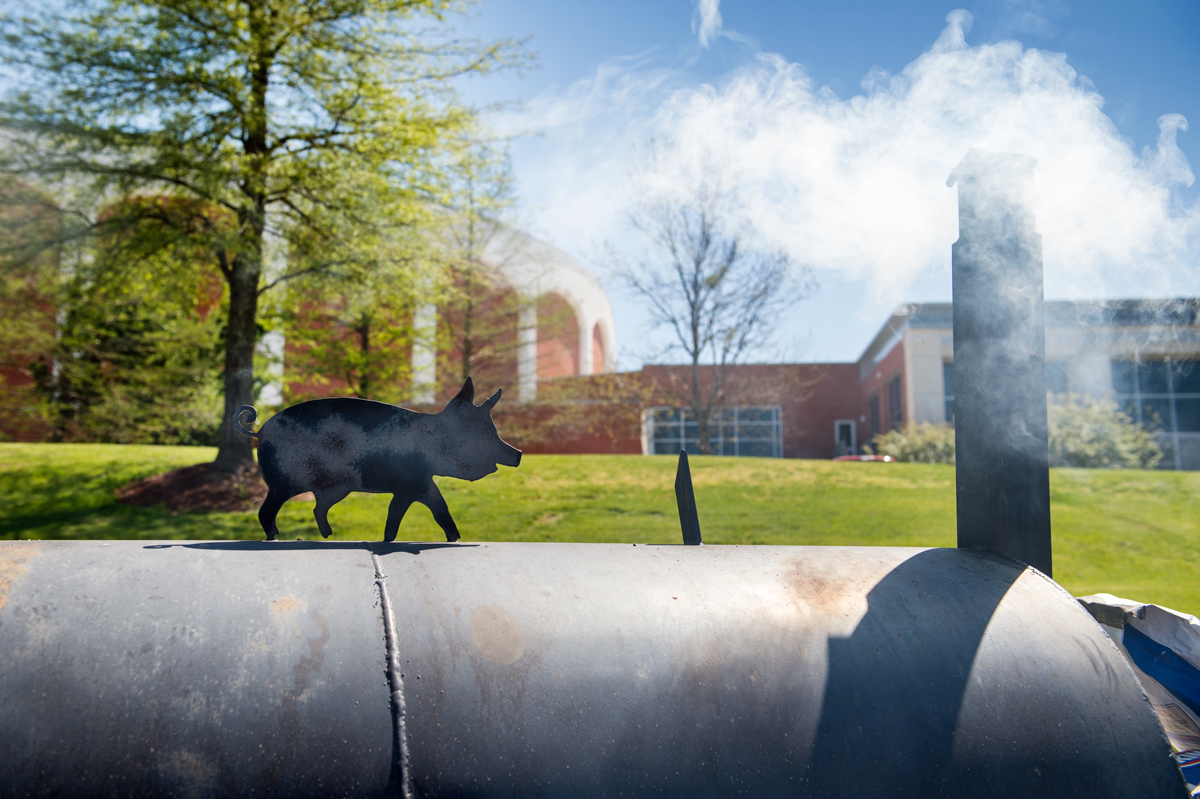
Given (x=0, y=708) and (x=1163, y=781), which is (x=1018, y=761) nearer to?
(x=1163, y=781)

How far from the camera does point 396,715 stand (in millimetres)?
1570

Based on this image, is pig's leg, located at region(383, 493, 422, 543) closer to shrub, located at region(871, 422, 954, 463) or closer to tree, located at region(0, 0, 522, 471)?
tree, located at region(0, 0, 522, 471)

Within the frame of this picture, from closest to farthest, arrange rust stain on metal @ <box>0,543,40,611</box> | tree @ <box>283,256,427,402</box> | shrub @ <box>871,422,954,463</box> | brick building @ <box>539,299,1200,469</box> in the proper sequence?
rust stain on metal @ <box>0,543,40,611</box> → tree @ <box>283,256,427,402</box> → shrub @ <box>871,422,954,463</box> → brick building @ <box>539,299,1200,469</box>

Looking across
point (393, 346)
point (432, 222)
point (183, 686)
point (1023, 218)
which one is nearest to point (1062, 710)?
point (1023, 218)

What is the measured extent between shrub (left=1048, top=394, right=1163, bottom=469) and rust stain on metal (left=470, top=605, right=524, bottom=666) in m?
17.0

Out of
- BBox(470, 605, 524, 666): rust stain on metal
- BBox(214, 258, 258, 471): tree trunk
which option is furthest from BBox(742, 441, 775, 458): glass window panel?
BBox(470, 605, 524, 666): rust stain on metal

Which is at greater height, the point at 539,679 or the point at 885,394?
the point at 885,394

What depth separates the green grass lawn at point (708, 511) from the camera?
8062 mm

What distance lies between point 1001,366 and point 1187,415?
28.7m

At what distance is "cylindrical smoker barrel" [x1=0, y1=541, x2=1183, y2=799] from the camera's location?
1.51m

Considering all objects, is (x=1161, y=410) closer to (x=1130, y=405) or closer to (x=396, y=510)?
(x=1130, y=405)

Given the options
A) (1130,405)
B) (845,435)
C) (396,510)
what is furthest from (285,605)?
(845,435)

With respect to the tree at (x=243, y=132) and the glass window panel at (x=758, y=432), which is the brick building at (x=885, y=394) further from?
the tree at (x=243, y=132)

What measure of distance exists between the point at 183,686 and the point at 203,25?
33.5 ft
